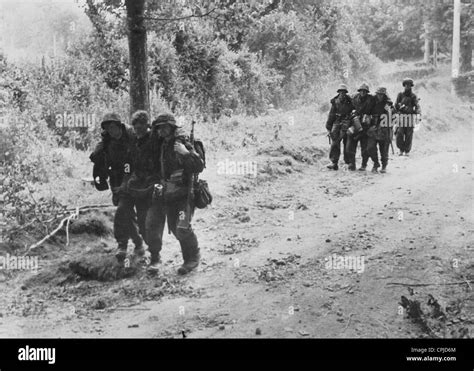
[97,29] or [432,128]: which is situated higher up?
[97,29]

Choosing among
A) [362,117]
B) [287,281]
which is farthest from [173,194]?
[362,117]

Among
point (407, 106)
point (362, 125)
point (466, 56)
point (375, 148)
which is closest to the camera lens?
point (362, 125)

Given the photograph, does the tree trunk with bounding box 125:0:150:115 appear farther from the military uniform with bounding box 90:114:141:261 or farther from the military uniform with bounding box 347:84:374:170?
the military uniform with bounding box 347:84:374:170

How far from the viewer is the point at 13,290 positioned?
6.77 metres

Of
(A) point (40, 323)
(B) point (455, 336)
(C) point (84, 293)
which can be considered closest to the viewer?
(B) point (455, 336)

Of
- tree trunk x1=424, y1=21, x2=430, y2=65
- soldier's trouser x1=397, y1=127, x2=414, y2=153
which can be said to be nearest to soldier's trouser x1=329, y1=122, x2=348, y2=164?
soldier's trouser x1=397, y1=127, x2=414, y2=153

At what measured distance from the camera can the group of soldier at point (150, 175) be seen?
6.88m

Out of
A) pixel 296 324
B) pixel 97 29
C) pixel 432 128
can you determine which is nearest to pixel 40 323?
pixel 296 324

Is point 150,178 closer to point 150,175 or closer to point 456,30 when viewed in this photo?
point 150,175

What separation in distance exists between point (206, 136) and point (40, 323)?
9225mm

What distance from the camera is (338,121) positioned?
1322 cm

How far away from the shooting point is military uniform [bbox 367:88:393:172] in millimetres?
12754

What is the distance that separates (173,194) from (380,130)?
→ 7.25 meters
